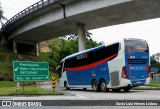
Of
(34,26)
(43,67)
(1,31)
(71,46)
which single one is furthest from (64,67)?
(71,46)

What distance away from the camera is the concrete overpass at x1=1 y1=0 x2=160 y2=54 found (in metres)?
36.6

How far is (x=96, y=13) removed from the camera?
39750mm

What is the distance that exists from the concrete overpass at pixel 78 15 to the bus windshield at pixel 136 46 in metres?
11.6

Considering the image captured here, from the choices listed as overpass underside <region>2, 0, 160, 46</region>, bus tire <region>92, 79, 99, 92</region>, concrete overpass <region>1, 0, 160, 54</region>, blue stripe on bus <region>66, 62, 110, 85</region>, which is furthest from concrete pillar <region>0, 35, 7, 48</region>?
bus tire <region>92, 79, 99, 92</region>

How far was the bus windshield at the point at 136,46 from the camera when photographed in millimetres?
22953

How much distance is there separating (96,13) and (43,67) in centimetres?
1677

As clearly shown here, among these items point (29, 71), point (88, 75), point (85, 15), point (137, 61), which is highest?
point (85, 15)

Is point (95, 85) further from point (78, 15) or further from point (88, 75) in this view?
point (78, 15)

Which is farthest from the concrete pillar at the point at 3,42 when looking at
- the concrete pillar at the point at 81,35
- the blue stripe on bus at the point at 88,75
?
the blue stripe on bus at the point at 88,75

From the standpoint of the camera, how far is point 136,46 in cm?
2330

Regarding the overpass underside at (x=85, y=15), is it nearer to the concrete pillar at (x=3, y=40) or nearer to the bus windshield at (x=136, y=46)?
the bus windshield at (x=136, y=46)

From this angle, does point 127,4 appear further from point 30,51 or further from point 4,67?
point 30,51

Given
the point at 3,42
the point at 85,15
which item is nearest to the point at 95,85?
the point at 85,15

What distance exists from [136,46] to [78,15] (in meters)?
19.0
